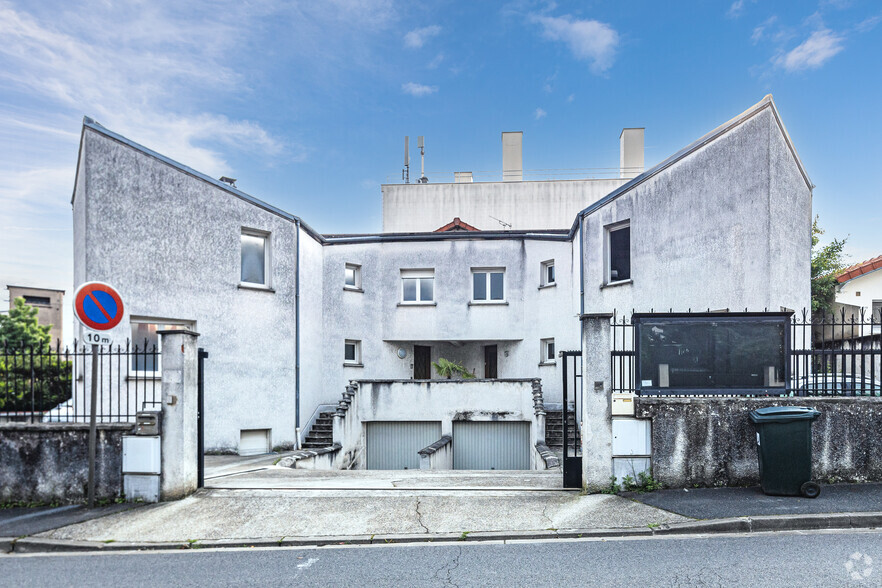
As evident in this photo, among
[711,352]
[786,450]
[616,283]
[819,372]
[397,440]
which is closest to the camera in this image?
[786,450]

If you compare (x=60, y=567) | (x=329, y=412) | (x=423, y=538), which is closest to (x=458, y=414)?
(x=329, y=412)

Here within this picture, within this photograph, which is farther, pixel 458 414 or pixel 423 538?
pixel 458 414

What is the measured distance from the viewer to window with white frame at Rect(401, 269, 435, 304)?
21.0m

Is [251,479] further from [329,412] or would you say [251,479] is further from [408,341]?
[408,341]

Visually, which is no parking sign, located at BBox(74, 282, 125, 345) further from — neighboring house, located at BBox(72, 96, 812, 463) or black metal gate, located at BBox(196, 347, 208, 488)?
neighboring house, located at BBox(72, 96, 812, 463)

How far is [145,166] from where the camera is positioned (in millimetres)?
13680

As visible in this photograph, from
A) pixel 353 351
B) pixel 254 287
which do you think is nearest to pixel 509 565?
pixel 254 287

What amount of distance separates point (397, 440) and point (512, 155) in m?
16.3

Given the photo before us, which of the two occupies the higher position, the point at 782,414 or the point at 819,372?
the point at 819,372

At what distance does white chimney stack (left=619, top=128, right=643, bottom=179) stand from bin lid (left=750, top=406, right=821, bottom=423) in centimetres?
2179

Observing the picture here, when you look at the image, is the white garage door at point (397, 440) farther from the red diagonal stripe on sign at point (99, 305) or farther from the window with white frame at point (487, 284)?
the red diagonal stripe on sign at point (99, 305)

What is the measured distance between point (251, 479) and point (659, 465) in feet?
21.3

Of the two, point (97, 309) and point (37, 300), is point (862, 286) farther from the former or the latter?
point (37, 300)

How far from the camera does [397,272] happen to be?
20734mm
